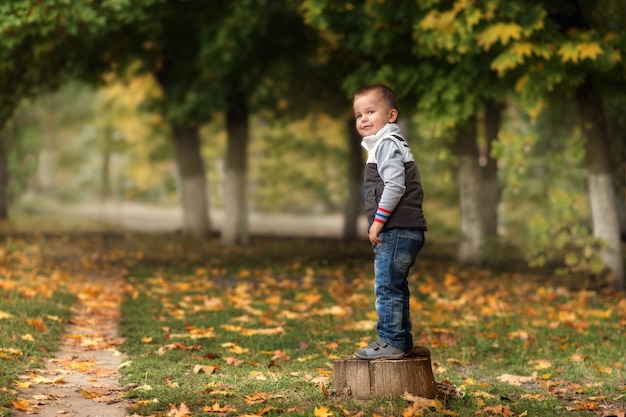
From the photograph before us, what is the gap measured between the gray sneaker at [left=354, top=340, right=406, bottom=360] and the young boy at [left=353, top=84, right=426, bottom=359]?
1cm

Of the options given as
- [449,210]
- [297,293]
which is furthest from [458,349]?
[449,210]

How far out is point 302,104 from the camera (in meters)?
24.1

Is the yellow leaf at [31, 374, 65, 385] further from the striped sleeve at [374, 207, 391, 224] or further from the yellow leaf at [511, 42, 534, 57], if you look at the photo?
the yellow leaf at [511, 42, 534, 57]

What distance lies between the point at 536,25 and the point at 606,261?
4.13m

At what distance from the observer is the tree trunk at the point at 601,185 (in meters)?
13.9

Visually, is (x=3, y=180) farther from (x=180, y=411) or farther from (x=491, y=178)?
(x=180, y=411)

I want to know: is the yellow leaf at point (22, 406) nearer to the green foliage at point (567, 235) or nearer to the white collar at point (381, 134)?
the white collar at point (381, 134)

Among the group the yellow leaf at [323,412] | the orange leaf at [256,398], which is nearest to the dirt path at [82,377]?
the orange leaf at [256,398]

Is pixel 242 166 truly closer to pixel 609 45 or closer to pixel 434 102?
pixel 434 102

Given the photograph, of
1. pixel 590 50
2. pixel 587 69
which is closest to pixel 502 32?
pixel 590 50

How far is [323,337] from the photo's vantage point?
30.1 feet

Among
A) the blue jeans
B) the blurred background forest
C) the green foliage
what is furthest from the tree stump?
the green foliage

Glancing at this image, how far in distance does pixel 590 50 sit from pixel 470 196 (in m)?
6.43

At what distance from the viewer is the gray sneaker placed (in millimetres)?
6129
